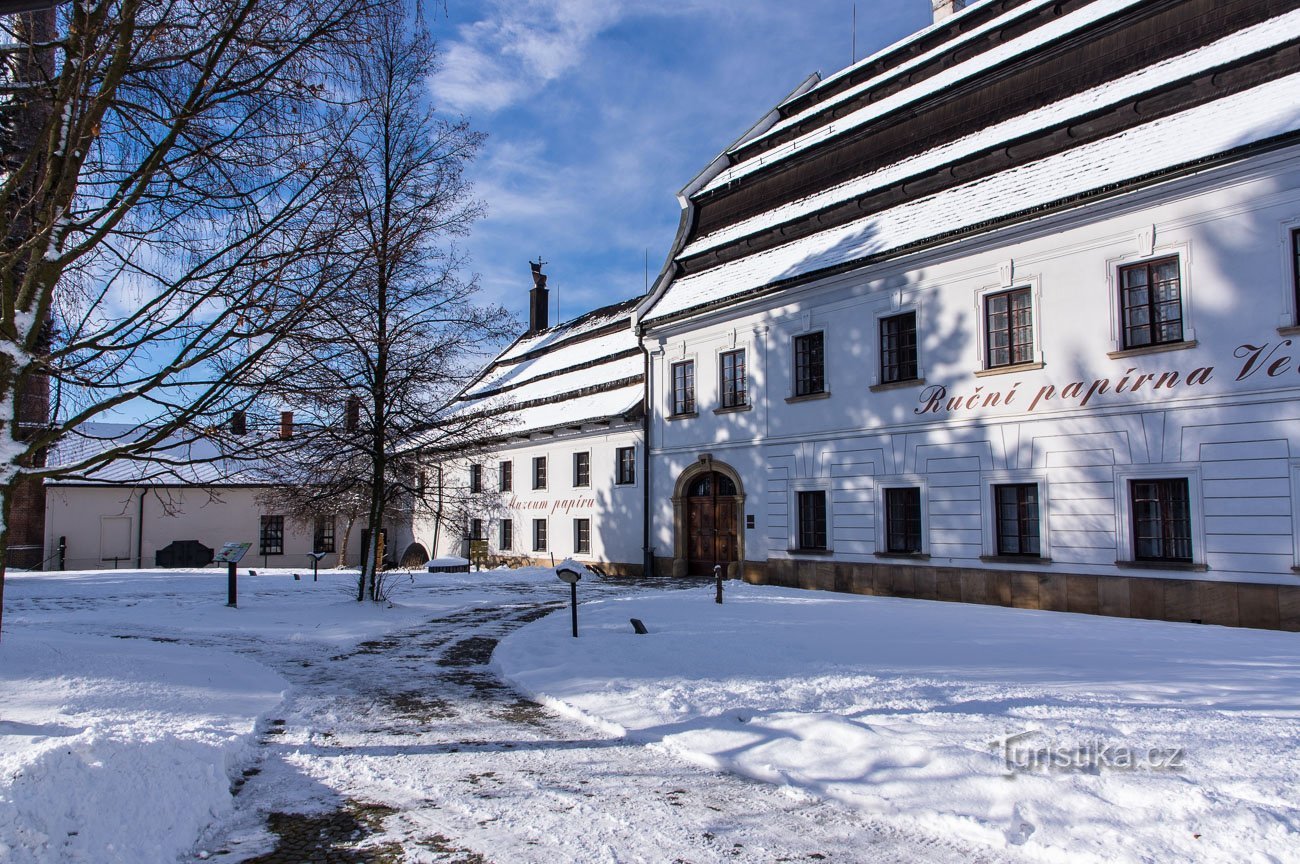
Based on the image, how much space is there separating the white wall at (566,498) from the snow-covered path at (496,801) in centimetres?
1325

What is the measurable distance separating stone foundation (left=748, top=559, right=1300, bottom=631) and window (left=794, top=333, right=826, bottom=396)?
4038 mm

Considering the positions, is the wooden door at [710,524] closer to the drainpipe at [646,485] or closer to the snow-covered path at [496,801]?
the drainpipe at [646,485]

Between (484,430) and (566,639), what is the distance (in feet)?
21.6

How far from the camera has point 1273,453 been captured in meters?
12.9

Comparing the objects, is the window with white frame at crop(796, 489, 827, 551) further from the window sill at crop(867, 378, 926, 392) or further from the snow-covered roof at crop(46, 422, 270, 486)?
the snow-covered roof at crop(46, 422, 270, 486)

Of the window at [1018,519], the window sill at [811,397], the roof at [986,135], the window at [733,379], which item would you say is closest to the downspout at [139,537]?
the roof at [986,135]

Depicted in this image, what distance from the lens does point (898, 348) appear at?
60.8 feet

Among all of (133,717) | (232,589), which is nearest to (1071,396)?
(133,717)

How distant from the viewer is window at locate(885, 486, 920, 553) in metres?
17.9

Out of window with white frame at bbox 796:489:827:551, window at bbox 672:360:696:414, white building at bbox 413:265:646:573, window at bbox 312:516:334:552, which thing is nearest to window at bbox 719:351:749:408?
window at bbox 672:360:696:414

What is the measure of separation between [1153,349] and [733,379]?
10.2m

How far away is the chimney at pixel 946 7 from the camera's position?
23797 mm

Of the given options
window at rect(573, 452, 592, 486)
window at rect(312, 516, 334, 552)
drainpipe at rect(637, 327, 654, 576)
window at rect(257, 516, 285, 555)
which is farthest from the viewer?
window at rect(312, 516, 334, 552)

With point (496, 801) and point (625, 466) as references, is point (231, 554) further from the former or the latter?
point (496, 801)
